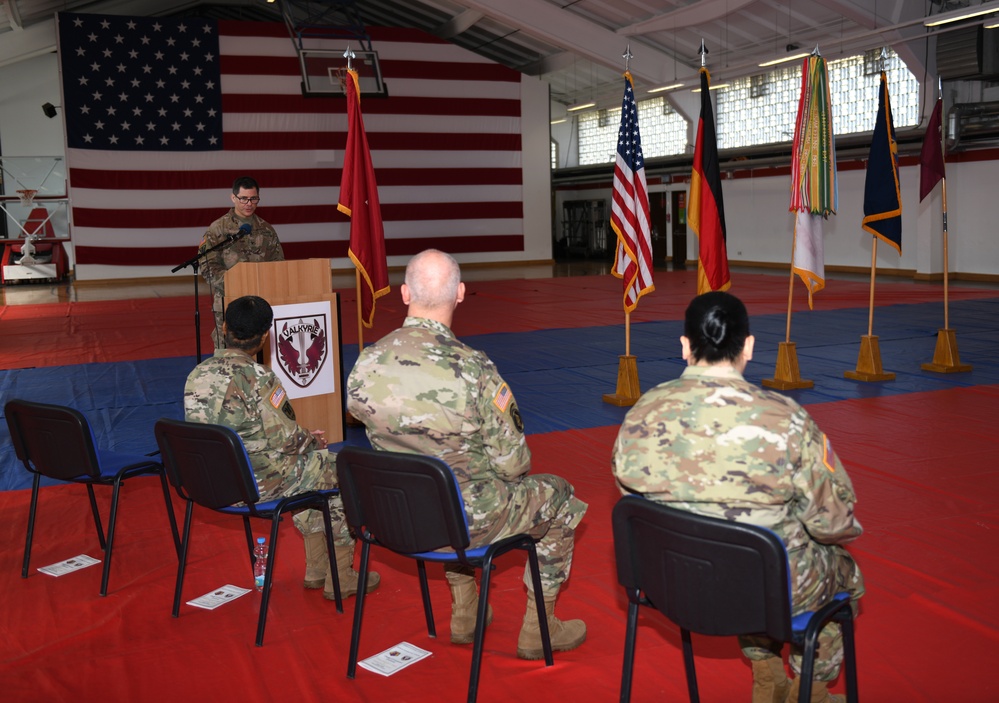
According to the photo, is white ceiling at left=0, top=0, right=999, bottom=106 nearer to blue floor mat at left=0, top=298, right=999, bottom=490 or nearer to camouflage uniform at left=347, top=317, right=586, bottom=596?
blue floor mat at left=0, top=298, right=999, bottom=490

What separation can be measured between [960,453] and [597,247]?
22170 mm

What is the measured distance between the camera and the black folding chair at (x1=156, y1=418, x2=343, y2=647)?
273cm

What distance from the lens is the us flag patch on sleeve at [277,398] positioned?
3.01 metres

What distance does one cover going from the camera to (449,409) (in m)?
2.41

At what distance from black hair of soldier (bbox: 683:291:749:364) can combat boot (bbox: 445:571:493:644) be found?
1.21 metres

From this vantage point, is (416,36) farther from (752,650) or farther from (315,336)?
(752,650)

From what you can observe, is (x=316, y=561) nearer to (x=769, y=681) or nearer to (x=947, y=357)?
(x=769, y=681)

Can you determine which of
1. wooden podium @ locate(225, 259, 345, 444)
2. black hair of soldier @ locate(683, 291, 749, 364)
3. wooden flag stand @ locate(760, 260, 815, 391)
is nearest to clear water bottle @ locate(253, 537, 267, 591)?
wooden podium @ locate(225, 259, 345, 444)

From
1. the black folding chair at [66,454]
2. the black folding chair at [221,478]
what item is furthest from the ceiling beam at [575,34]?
the black folding chair at [221,478]

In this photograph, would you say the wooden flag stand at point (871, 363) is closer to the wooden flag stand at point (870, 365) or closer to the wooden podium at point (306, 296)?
the wooden flag stand at point (870, 365)

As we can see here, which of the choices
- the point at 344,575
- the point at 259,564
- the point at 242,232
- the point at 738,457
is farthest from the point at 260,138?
the point at 738,457

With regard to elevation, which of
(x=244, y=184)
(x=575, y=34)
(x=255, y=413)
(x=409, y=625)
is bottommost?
(x=409, y=625)

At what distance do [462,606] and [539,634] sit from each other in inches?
11.2

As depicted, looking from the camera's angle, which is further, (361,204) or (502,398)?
(361,204)
